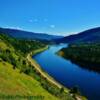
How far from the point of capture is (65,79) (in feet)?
343

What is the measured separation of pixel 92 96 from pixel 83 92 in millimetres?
5879

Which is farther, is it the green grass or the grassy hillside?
the grassy hillside

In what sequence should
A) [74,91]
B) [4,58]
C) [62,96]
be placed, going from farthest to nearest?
[4,58] < [74,91] < [62,96]

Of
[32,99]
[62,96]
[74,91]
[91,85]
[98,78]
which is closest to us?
[32,99]

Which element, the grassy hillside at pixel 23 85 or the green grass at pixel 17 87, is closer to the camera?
the green grass at pixel 17 87

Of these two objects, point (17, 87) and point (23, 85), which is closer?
point (17, 87)

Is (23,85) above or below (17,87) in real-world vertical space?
below

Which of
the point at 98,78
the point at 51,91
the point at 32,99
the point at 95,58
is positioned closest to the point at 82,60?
the point at 95,58

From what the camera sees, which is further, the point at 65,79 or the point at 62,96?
the point at 65,79

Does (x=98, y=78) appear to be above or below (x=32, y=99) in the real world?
below

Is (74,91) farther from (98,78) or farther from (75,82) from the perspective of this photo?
(98,78)

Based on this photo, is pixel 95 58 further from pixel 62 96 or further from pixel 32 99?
pixel 32 99

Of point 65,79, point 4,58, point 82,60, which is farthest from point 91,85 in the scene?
point 82,60

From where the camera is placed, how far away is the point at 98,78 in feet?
364
